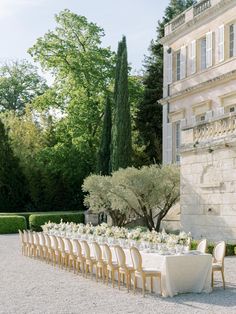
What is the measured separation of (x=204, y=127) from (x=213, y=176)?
171cm

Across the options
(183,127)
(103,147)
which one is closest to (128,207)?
(183,127)

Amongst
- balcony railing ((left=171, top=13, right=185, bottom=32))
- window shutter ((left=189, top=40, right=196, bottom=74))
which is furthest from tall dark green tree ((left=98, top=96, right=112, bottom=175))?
window shutter ((left=189, top=40, right=196, bottom=74))

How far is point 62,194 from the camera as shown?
122 feet

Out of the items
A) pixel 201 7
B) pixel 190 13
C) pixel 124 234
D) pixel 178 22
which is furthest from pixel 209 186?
pixel 178 22

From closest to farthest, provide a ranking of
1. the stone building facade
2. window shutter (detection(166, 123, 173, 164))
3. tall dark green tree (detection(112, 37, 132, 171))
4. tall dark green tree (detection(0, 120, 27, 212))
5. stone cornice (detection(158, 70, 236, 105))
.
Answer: the stone building facade
stone cornice (detection(158, 70, 236, 105))
window shutter (detection(166, 123, 173, 164))
tall dark green tree (detection(112, 37, 132, 171))
tall dark green tree (detection(0, 120, 27, 212))

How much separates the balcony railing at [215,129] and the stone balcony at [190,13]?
8.04 metres

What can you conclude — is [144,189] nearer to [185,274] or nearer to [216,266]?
[216,266]

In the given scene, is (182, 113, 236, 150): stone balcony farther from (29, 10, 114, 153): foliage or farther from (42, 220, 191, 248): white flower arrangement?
(29, 10, 114, 153): foliage

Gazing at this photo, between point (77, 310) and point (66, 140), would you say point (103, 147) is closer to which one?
point (66, 140)

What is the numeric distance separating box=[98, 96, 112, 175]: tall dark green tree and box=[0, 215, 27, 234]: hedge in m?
5.42

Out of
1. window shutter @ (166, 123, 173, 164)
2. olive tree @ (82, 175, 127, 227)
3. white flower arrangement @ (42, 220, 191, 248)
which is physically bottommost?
white flower arrangement @ (42, 220, 191, 248)

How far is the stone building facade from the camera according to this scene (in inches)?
680

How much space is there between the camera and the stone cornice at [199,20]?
23.8 m

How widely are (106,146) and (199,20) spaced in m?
9.53
